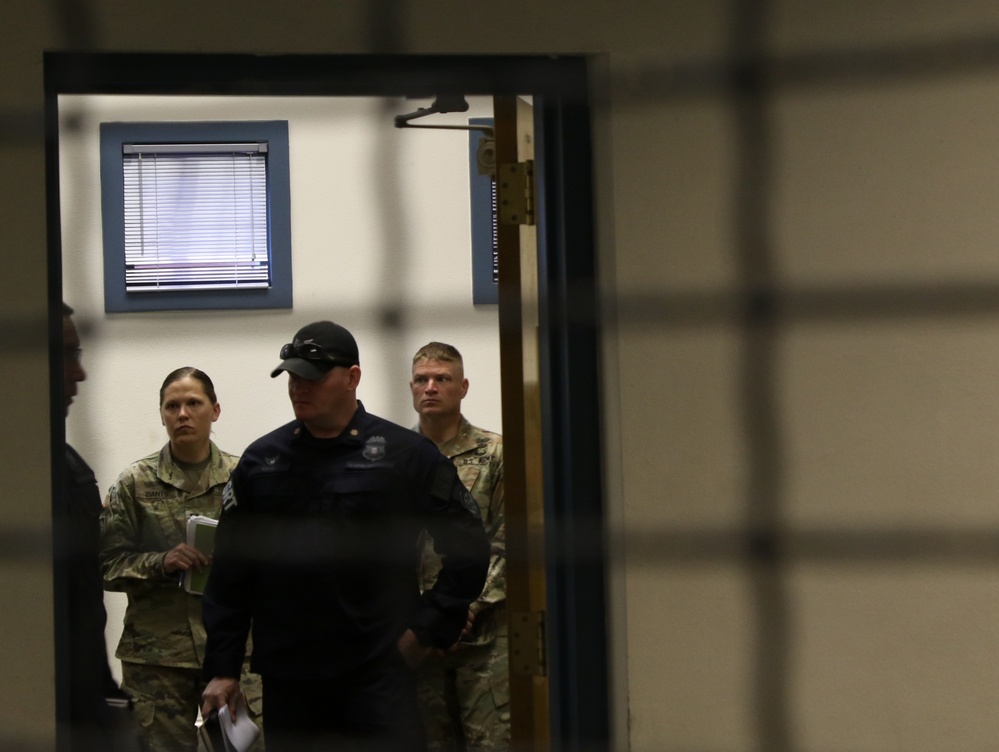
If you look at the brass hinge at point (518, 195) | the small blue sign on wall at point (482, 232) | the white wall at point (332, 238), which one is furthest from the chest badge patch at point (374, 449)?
the brass hinge at point (518, 195)

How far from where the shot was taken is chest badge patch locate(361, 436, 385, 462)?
2.01 metres

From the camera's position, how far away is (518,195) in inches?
64.2

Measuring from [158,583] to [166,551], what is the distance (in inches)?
4.0

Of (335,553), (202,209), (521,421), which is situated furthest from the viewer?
(335,553)

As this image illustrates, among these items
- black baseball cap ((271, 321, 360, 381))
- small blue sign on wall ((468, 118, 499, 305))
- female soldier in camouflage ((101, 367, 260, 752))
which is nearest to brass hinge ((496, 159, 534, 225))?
small blue sign on wall ((468, 118, 499, 305))

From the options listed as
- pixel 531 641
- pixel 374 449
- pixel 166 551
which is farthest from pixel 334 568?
pixel 166 551

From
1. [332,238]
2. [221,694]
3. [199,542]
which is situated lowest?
[221,694]

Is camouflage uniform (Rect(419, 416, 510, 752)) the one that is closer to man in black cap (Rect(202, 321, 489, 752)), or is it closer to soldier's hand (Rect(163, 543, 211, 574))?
man in black cap (Rect(202, 321, 489, 752))

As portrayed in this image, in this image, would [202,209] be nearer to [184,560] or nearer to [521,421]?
[521,421]

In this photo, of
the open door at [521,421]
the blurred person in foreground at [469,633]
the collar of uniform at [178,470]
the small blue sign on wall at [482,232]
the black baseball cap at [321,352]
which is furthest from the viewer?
the collar of uniform at [178,470]

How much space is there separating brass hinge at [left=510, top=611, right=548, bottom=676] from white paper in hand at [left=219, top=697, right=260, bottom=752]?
0.60 m

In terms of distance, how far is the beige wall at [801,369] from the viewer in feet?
5.06

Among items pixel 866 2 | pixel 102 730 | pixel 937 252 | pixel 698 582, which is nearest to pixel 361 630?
pixel 102 730

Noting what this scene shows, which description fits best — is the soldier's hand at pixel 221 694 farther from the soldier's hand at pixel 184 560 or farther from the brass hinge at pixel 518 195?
the brass hinge at pixel 518 195
